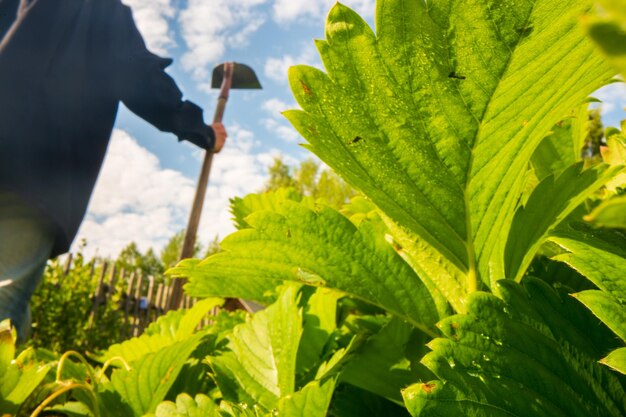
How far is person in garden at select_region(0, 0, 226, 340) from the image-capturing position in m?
3.49

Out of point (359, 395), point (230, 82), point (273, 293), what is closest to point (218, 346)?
point (273, 293)

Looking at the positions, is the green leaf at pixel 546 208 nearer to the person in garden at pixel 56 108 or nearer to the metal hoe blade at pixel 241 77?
the person in garden at pixel 56 108

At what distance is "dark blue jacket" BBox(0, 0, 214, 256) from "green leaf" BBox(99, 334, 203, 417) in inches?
133

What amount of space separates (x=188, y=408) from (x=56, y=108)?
3.99 metres

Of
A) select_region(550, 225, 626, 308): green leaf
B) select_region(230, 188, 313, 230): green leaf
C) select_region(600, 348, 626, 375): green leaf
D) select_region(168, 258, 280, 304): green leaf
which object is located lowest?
select_region(168, 258, 280, 304): green leaf

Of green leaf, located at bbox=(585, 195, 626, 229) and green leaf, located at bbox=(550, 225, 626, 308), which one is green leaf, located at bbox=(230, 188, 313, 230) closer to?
green leaf, located at bbox=(550, 225, 626, 308)

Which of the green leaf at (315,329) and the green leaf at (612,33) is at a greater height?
the green leaf at (612,33)

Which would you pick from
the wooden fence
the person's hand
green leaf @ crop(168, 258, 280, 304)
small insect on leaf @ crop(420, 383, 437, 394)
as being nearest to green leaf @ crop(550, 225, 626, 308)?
small insect on leaf @ crop(420, 383, 437, 394)

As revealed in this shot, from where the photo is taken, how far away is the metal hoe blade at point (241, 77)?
7.94 meters

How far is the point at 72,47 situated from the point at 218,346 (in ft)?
13.1

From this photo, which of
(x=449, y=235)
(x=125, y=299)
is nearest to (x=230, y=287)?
(x=449, y=235)

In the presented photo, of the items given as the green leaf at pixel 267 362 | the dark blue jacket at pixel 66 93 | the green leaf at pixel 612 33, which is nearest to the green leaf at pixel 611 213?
the green leaf at pixel 612 33

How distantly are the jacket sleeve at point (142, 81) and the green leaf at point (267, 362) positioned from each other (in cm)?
411

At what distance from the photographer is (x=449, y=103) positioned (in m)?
0.43
